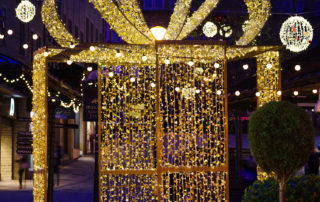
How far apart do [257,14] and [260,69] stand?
103 centimetres

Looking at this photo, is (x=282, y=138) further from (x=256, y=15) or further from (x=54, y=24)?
(x=54, y=24)

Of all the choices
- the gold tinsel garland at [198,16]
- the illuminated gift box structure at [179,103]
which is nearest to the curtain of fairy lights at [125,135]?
the illuminated gift box structure at [179,103]

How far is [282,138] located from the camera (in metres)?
6.57

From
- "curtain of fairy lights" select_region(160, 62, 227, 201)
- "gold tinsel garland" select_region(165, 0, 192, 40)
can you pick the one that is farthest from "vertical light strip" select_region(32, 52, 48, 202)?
"gold tinsel garland" select_region(165, 0, 192, 40)

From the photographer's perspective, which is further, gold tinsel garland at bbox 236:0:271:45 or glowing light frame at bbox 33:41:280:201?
gold tinsel garland at bbox 236:0:271:45

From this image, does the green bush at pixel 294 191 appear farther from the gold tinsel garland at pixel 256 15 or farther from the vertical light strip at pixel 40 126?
the vertical light strip at pixel 40 126

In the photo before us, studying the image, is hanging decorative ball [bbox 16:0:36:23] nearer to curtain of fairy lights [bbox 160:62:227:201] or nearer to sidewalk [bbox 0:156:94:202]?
sidewalk [bbox 0:156:94:202]

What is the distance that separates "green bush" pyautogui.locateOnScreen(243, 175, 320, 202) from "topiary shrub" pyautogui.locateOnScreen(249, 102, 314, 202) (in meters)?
1.14

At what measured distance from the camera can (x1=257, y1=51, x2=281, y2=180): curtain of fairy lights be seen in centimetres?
1051

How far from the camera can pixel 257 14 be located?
10.6 metres

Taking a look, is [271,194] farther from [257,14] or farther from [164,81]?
[257,14]

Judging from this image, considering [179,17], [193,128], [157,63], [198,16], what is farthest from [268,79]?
[157,63]

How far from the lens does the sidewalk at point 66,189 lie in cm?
1699

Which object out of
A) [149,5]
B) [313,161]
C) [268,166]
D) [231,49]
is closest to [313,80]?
[231,49]
